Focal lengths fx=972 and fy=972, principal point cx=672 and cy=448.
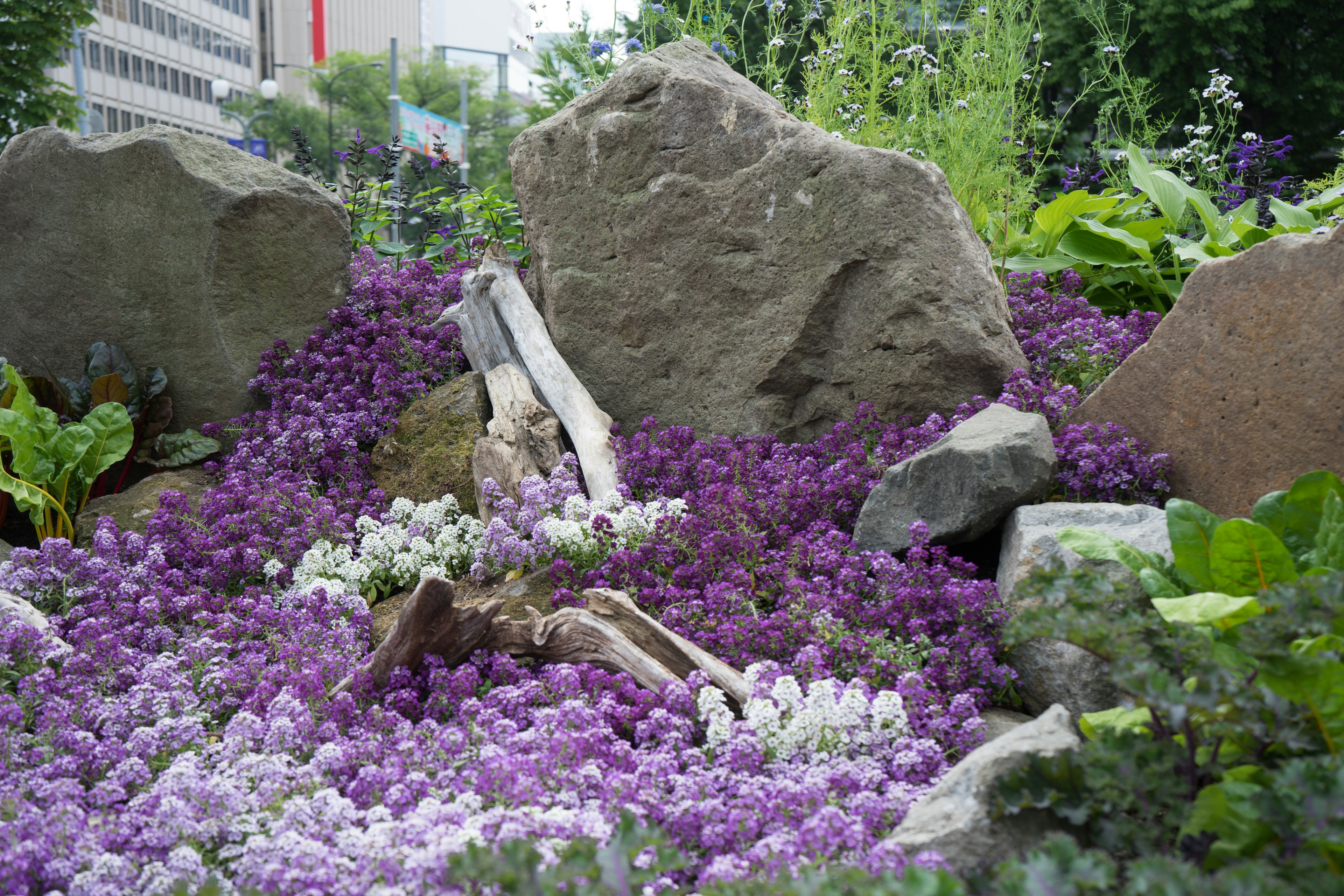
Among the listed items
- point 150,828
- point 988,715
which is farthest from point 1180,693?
point 150,828

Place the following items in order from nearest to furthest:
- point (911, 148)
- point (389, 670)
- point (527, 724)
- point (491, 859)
→ point (491, 859) → point (527, 724) → point (389, 670) → point (911, 148)

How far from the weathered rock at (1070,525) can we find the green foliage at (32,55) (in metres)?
12.4

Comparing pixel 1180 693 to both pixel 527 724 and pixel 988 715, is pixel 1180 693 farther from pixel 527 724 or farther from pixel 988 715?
pixel 527 724

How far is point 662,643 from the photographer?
3459mm

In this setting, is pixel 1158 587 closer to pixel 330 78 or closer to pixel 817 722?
pixel 817 722

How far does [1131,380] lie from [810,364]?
1.59m

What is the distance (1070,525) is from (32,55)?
13.2m

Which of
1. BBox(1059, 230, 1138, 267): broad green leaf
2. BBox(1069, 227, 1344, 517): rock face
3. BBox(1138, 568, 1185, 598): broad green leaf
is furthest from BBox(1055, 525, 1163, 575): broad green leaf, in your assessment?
BBox(1059, 230, 1138, 267): broad green leaf

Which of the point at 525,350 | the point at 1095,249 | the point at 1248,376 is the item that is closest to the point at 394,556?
the point at 525,350

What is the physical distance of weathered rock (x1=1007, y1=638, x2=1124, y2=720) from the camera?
3283mm

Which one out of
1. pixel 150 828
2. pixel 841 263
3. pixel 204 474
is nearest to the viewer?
pixel 150 828

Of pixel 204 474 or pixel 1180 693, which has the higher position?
pixel 1180 693

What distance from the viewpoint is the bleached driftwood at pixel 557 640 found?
338 centimetres

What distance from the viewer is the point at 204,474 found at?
5.84m
